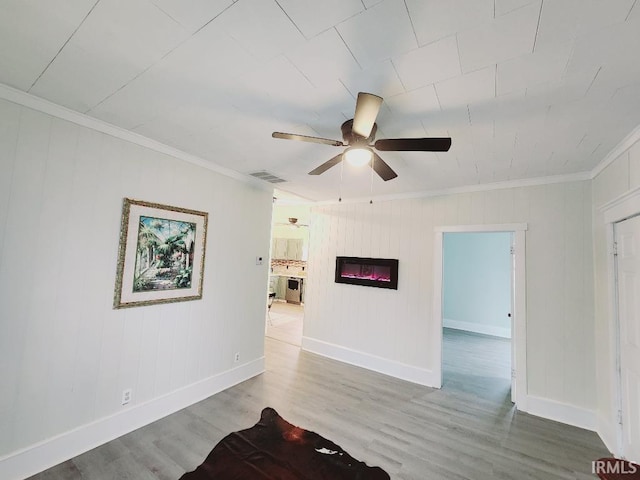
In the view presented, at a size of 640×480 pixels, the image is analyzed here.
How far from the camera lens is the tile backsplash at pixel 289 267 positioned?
9430mm

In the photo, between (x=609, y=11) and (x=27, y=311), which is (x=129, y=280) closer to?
(x=27, y=311)

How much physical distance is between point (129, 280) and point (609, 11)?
352 centimetres

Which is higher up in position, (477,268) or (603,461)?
(477,268)

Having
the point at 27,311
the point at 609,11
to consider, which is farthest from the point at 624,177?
the point at 27,311

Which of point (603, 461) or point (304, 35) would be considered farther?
point (603, 461)

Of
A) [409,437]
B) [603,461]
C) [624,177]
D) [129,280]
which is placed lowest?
[409,437]

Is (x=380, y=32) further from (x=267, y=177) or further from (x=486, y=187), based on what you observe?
(x=486, y=187)

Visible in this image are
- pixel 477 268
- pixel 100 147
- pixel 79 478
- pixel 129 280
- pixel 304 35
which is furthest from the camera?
pixel 477 268

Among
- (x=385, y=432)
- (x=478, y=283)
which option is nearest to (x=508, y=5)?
(x=385, y=432)

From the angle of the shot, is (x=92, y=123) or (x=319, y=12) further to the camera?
(x=92, y=123)

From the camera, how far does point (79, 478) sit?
1967 millimetres

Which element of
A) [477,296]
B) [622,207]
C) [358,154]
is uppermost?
[358,154]

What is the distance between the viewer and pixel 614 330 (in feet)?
8.30

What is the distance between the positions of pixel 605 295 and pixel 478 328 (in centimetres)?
459
